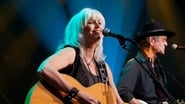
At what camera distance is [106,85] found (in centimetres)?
291

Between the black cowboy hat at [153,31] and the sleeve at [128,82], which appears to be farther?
the black cowboy hat at [153,31]

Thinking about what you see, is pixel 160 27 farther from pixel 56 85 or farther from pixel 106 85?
pixel 56 85

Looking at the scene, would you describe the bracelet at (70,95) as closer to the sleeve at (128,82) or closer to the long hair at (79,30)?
the long hair at (79,30)

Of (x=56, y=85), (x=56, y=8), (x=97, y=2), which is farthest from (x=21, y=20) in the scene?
(x=56, y=85)

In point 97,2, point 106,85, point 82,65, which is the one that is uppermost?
point 97,2

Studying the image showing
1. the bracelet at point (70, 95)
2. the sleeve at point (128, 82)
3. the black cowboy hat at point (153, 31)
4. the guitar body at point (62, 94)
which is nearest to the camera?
the guitar body at point (62, 94)

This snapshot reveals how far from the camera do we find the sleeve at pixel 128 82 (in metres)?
3.31

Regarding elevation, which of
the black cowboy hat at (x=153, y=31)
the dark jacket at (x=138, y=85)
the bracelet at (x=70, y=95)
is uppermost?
the black cowboy hat at (x=153, y=31)

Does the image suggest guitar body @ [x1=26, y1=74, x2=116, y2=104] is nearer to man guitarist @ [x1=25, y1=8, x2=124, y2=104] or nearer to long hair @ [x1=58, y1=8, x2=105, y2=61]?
man guitarist @ [x1=25, y1=8, x2=124, y2=104]

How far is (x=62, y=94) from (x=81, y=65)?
293mm

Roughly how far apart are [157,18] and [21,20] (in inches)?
74.4

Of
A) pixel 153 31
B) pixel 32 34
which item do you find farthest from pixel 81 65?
pixel 32 34

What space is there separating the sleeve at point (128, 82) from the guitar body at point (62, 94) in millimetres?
413

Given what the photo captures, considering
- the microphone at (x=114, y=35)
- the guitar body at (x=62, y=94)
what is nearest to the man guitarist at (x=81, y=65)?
the guitar body at (x=62, y=94)
